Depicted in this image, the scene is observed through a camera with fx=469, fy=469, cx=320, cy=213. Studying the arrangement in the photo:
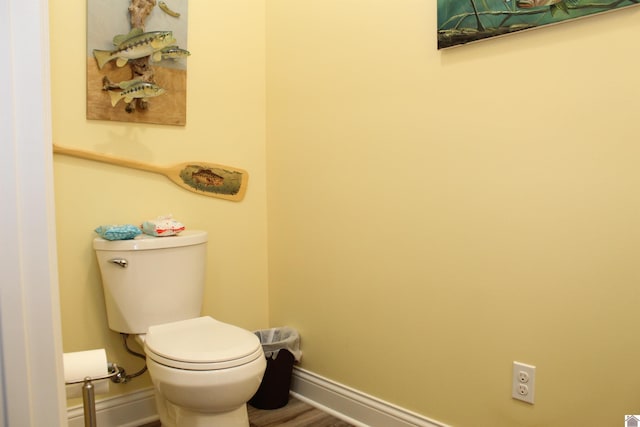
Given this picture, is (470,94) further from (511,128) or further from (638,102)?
(638,102)

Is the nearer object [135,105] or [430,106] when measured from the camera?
[430,106]

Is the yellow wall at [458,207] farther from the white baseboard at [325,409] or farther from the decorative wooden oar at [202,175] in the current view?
the decorative wooden oar at [202,175]

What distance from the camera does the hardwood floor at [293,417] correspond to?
1898 mm

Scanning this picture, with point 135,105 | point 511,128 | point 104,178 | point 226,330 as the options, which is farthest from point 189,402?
point 511,128

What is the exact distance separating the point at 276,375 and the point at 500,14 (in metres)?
1.60

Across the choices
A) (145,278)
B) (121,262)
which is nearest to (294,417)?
(145,278)

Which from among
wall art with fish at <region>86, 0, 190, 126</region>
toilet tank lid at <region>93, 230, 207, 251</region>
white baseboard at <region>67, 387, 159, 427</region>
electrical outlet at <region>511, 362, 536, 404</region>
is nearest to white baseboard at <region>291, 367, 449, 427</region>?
electrical outlet at <region>511, 362, 536, 404</region>

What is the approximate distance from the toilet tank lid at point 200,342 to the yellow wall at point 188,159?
335 mm

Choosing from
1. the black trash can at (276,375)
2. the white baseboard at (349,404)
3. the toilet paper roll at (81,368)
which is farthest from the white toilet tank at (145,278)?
the toilet paper roll at (81,368)

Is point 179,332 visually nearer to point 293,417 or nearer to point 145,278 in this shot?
point 145,278

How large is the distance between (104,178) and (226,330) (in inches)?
30.1

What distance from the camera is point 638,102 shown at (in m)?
1.20

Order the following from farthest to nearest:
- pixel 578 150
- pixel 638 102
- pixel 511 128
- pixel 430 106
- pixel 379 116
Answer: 1. pixel 379 116
2. pixel 430 106
3. pixel 511 128
4. pixel 578 150
5. pixel 638 102

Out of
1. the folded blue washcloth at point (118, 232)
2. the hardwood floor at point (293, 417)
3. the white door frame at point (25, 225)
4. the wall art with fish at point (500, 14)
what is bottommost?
the hardwood floor at point (293, 417)
